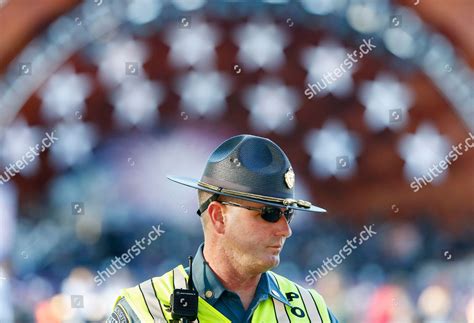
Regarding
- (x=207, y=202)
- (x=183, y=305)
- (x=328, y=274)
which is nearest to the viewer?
(x=183, y=305)

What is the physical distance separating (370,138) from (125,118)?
6.07ft

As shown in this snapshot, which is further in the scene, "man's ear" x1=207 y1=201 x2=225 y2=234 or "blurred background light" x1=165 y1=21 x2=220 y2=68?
"blurred background light" x1=165 y1=21 x2=220 y2=68

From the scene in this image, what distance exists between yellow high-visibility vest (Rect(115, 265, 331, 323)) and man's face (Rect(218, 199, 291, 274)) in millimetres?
150

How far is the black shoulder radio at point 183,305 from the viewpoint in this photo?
204 cm

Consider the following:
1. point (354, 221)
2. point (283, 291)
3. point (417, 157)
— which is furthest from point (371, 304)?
point (283, 291)

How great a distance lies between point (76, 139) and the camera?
6137mm

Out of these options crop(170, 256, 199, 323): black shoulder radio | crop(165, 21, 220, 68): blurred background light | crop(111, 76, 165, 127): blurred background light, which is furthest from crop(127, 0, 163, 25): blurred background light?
crop(170, 256, 199, 323): black shoulder radio

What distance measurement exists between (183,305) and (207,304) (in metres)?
0.17
